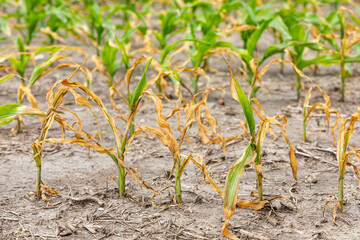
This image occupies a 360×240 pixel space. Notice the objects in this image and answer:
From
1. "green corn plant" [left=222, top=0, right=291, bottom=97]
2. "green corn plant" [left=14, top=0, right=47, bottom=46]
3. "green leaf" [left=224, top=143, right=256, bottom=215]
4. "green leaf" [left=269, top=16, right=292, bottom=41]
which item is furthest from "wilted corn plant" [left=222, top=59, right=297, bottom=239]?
"green corn plant" [left=14, top=0, right=47, bottom=46]

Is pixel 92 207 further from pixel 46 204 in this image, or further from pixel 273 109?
pixel 273 109

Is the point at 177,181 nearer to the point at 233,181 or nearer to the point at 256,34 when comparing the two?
the point at 233,181

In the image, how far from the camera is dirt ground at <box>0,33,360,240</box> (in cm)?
142

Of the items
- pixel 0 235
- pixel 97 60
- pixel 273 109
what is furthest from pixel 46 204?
pixel 273 109

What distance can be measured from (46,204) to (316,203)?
2.96 ft

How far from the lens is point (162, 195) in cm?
164

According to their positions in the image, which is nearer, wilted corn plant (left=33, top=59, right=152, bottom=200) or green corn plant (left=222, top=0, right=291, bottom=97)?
wilted corn plant (left=33, top=59, right=152, bottom=200)

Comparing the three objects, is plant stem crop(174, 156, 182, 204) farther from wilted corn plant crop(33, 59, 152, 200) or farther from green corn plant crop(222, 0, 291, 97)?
green corn plant crop(222, 0, 291, 97)

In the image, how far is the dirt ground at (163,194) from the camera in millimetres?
1419

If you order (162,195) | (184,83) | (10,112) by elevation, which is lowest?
(162,195)

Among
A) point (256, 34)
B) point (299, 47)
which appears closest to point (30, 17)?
point (256, 34)

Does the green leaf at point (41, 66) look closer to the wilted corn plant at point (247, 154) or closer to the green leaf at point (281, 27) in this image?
the wilted corn plant at point (247, 154)

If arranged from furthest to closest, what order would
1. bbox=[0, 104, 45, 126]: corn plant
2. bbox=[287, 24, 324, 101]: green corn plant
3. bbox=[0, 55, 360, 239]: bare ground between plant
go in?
bbox=[287, 24, 324, 101]: green corn plant, bbox=[0, 104, 45, 126]: corn plant, bbox=[0, 55, 360, 239]: bare ground between plant

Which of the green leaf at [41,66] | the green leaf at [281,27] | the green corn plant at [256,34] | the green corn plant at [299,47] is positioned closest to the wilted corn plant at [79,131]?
the green leaf at [41,66]
